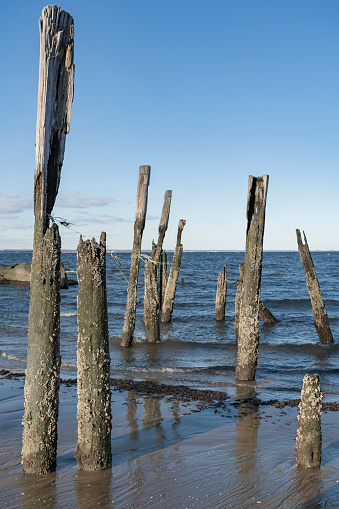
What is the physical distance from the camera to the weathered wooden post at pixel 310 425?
17.3ft

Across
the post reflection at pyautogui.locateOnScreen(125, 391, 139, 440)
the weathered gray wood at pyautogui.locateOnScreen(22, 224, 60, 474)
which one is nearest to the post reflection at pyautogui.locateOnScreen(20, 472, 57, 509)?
the weathered gray wood at pyautogui.locateOnScreen(22, 224, 60, 474)

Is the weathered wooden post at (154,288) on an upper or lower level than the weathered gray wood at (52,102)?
lower

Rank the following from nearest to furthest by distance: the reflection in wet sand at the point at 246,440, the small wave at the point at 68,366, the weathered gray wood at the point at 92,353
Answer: the weathered gray wood at the point at 92,353 → the reflection in wet sand at the point at 246,440 → the small wave at the point at 68,366

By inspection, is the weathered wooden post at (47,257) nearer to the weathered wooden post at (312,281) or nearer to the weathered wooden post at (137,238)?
the weathered wooden post at (137,238)

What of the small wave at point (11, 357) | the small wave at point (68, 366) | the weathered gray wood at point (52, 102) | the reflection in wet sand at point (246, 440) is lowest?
the small wave at point (11, 357)

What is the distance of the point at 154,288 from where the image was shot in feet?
44.0

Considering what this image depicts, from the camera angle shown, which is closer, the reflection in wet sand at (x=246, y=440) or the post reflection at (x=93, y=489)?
the post reflection at (x=93, y=489)

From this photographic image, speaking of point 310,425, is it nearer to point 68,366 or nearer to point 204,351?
point 68,366

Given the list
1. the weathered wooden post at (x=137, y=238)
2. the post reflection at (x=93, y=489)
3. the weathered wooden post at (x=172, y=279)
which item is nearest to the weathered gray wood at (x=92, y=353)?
the post reflection at (x=93, y=489)

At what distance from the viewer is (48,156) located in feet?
15.4

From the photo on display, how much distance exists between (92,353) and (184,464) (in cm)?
179

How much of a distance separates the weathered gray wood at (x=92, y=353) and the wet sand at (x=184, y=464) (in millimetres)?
491

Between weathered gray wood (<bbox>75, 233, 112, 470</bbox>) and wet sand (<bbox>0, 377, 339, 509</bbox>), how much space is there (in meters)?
0.49

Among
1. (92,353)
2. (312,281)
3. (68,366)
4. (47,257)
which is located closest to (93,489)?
(92,353)
